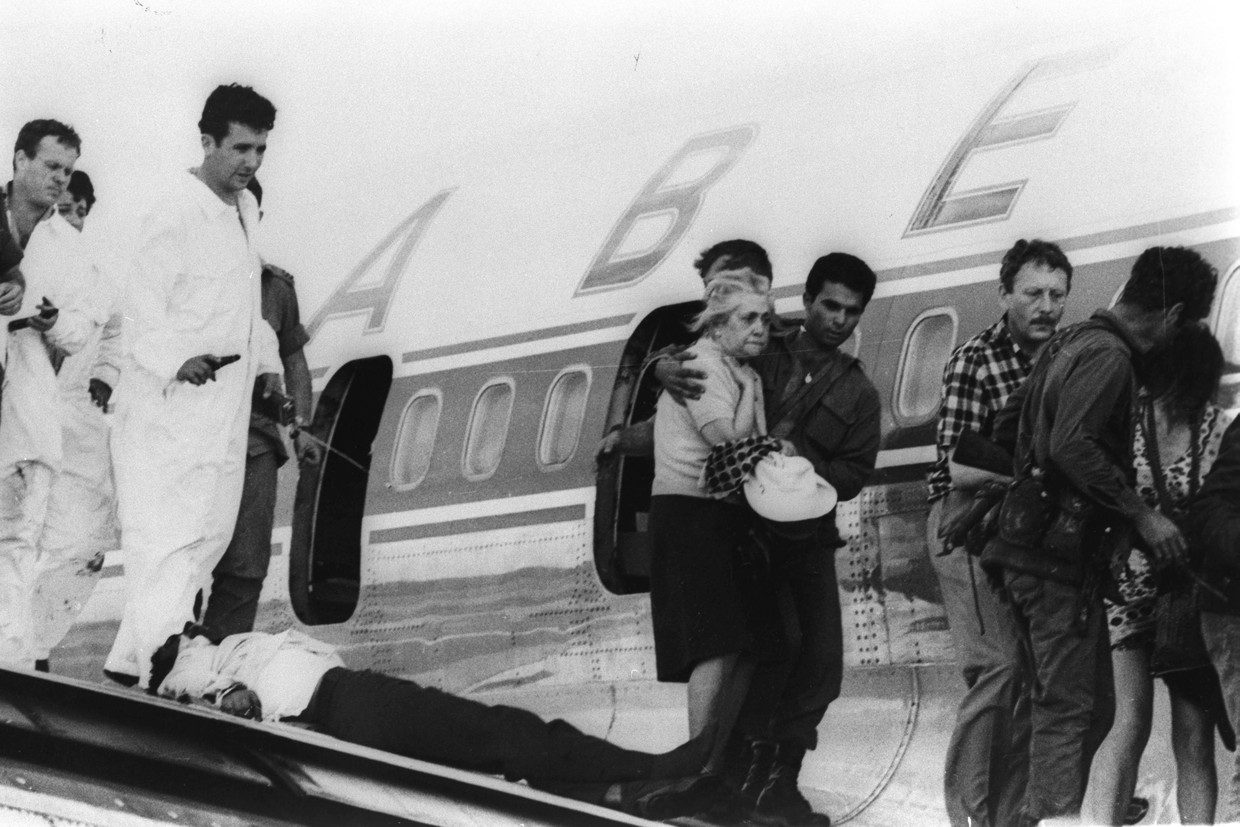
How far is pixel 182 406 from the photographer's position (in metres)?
5.45

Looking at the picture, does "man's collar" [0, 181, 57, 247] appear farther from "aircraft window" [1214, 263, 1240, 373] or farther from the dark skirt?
"aircraft window" [1214, 263, 1240, 373]

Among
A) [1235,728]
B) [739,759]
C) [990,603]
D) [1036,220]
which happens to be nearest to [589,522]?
[739,759]

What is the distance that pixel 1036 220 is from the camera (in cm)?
447

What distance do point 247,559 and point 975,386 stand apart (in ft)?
7.76

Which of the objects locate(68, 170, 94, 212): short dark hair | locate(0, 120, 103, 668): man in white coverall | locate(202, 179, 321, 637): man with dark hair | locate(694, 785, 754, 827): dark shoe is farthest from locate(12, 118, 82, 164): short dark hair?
locate(694, 785, 754, 827): dark shoe

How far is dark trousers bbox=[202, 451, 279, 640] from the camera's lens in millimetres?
5348

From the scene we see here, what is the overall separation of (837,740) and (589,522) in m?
0.96

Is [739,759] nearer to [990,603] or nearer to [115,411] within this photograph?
[990,603]

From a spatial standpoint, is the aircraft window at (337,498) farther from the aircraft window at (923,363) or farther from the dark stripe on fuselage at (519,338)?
the aircraft window at (923,363)

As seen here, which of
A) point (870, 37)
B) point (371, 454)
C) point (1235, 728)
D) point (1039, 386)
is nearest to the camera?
point (1235, 728)

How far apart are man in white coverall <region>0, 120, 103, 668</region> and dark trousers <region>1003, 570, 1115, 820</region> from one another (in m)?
3.15

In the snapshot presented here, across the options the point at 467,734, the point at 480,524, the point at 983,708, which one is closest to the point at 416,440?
the point at 480,524

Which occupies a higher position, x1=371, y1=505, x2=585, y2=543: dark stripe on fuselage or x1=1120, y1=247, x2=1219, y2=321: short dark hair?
x1=1120, y1=247, x2=1219, y2=321: short dark hair

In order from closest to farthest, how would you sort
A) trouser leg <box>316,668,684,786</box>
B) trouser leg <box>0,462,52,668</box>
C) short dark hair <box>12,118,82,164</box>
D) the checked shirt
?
the checked shirt, trouser leg <box>316,668,684,786</box>, trouser leg <box>0,462,52,668</box>, short dark hair <box>12,118,82,164</box>
